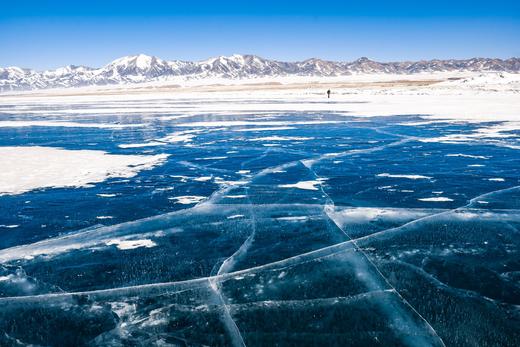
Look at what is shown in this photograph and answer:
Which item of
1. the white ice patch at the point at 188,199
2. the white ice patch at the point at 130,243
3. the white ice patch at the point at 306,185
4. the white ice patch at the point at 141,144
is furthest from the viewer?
the white ice patch at the point at 141,144

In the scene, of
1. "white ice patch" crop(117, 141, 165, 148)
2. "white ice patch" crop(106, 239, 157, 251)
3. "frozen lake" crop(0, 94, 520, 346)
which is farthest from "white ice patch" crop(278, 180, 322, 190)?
"white ice patch" crop(117, 141, 165, 148)

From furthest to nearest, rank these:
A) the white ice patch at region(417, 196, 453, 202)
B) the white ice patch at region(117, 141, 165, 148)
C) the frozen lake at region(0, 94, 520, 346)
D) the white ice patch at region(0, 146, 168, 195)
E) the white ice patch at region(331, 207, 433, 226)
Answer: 1. the white ice patch at region(117, 141, 165, 148)
2. the white ice patch at region(0, 146, 168, 195)
3. the white ice patch at region(417, 196, 453, 202)
4. the white ice patch at region(331, 207, 433, 226)
5. the frozen lake at region(0, 94, 520, 346)

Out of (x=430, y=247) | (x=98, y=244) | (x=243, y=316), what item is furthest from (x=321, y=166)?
(x=243, y=316)

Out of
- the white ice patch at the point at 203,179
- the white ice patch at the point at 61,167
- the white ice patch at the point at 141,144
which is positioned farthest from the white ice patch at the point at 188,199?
the white ice patch at the point at 141,144

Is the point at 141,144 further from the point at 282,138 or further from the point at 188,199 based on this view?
the point at 188,199

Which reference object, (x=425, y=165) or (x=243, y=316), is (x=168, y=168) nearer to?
(x=425, y=165)

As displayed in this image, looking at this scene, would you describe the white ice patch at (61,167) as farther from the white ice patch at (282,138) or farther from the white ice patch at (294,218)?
the white ice patch at (294,218)

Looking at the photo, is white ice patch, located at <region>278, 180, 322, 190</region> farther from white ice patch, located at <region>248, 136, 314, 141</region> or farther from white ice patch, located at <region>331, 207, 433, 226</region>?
white ice patch, located at <region>248, 136, 314, 141</region>

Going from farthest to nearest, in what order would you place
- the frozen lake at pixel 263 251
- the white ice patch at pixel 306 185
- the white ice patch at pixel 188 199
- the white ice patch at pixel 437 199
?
the white ice patch at pixel 306 185 < the white ice patch at pixel 188 199 < the white ice patch at pixel 437 199 < the frozen lake at pixel 263 251
